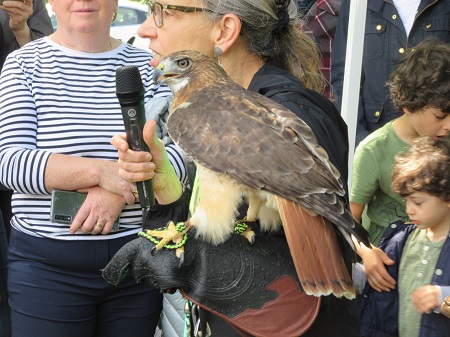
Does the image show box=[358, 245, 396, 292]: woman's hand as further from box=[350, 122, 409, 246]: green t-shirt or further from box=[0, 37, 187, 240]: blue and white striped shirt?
box=[0, 37, 187, 240]: blue and white striped shirt

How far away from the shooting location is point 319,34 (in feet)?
18.3

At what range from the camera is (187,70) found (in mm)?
2451

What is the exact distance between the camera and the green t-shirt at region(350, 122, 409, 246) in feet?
12.4

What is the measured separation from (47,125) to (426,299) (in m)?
1.75

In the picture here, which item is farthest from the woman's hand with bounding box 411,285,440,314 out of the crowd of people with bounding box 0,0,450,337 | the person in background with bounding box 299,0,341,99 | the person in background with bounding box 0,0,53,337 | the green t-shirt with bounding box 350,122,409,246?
the person in background with bounding box 299,0,341,99

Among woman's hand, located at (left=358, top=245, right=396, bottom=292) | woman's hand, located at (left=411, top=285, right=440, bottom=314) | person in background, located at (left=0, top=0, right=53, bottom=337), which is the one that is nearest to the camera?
woman's hand, located at (left=411, top=285, right=440, bottom=314)

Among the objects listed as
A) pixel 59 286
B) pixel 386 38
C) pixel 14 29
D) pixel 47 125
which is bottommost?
pixel 59 286

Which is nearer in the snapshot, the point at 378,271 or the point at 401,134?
the point at 378,271

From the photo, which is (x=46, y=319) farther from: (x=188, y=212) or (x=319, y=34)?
(x=319, y=34)

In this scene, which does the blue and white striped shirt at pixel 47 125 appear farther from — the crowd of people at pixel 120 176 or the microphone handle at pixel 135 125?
the microphone handle at pixel 135 125

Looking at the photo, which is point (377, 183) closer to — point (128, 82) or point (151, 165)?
point (151, 165)

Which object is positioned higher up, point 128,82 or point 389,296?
point 128,82

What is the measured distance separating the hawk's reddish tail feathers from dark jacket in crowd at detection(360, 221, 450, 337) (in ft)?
3.97

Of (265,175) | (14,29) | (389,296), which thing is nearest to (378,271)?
(389,296)
